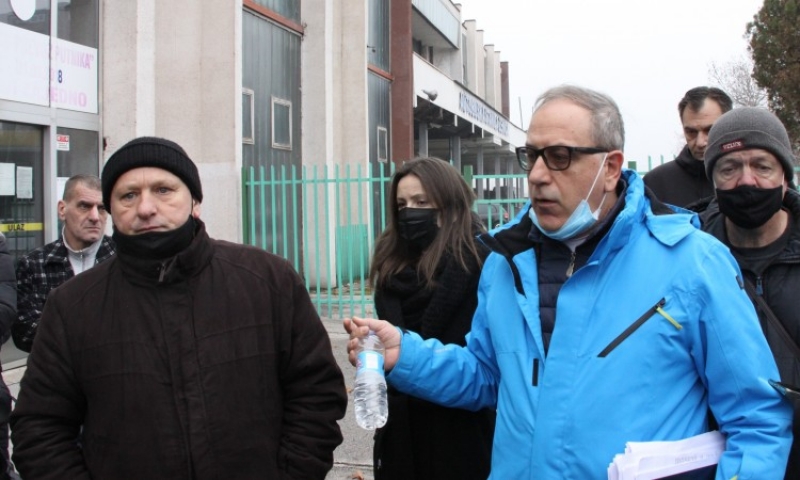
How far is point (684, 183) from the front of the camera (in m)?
3.71

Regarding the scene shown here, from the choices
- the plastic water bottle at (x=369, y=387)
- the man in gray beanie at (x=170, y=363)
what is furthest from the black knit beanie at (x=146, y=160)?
the plastic water bottle at (x=369, y=387)

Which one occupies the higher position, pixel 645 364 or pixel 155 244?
pixel 155 244

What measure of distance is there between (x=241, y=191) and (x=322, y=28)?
3927 mm

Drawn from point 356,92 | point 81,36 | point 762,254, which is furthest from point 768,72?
point 762,254

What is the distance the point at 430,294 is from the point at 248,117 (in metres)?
8.79

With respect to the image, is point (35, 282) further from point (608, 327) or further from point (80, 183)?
point (608, 327)

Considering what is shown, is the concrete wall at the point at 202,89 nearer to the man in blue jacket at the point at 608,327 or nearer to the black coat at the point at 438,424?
the black coat at the point at 438,424

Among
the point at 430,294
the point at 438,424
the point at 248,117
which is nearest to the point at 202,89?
the point at 248,117

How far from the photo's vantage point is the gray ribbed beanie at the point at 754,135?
2.38m

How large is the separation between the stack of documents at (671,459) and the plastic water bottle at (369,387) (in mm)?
693

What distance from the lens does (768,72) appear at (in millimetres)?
23406

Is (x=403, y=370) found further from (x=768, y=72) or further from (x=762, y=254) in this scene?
(x=768, y=72)

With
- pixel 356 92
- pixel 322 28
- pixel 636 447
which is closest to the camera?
pixel 636 447

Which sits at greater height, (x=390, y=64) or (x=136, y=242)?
(x=390, y=64)
